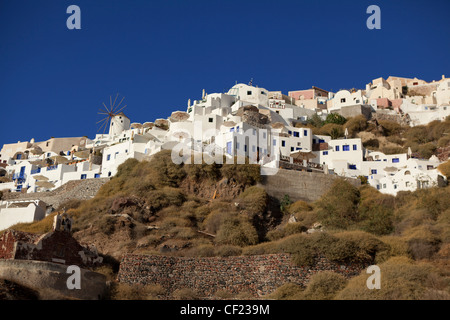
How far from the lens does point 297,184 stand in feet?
140

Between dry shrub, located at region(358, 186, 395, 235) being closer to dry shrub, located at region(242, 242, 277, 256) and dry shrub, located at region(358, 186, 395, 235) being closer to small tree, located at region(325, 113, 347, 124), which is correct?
dry shrub, located at region(242, 242, 277, 256)

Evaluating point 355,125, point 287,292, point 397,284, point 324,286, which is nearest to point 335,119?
point 355,125

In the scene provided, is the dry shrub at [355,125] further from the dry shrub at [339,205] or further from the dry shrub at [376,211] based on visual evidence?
the dry shrub at [339,205]

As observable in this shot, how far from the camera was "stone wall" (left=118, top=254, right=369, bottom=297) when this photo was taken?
2470cm

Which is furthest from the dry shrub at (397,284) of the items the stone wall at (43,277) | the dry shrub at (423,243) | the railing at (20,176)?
the railing at (20,176)

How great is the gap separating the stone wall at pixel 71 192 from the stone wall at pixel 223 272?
878 inches

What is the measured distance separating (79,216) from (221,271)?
54.5 ft

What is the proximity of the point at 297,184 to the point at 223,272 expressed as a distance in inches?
711

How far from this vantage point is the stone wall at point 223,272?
2470 centimetres

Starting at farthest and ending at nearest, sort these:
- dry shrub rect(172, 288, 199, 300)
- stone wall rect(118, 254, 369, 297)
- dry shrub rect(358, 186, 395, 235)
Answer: dry shrub rect(358, 186, 395, 235) < stone wall rect(118, 254, 369, 297) < dry shrub rect(172, 288, 199, 300)

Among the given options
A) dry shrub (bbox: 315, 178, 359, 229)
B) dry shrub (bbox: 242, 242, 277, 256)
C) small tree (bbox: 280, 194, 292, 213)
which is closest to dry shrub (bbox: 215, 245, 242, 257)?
dry shrub (bbox: 242, 242, 277, 256)

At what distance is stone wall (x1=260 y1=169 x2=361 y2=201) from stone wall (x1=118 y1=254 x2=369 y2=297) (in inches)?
621
